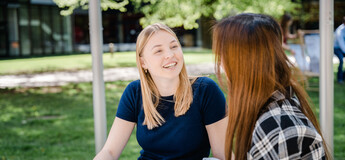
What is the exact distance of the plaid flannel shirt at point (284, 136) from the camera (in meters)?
1.24

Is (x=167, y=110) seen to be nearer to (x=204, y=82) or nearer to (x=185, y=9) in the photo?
(x=204, y=82)

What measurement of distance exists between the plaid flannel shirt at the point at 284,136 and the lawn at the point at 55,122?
1750mm

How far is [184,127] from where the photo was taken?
2023mm

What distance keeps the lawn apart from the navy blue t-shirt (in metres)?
0.88

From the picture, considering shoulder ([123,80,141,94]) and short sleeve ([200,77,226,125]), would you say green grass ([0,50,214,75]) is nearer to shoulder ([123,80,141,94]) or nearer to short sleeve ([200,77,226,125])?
shoulder ([123,80,141,94])

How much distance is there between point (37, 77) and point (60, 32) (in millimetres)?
14386

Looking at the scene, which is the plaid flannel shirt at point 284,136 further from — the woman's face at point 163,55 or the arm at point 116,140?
the arm at point 116,140

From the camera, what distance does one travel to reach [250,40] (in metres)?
1.33

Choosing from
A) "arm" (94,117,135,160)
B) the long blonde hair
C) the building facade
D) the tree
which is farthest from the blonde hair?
the building facade

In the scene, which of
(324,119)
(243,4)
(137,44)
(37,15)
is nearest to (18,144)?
(137,44)

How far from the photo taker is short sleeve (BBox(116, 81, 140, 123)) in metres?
2.13

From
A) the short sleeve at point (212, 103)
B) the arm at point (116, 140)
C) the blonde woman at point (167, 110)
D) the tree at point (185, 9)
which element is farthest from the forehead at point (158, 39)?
the tree at point (185, 9)

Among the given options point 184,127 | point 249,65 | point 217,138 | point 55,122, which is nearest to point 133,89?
point 184,127

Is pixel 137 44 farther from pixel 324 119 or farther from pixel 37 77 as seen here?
pixel 37 77
